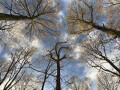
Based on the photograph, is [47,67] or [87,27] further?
[47,67]

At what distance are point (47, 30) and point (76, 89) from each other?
1573 centimetres

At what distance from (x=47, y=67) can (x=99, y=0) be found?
10.2 meters

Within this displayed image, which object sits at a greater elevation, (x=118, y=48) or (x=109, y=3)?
(x=109, y=3)

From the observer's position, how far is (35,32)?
7883 millimetres

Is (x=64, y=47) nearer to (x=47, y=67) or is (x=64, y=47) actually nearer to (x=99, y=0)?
(x=47, y=67)

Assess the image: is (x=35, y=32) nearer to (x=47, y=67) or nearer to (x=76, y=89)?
(x=47, y=67)

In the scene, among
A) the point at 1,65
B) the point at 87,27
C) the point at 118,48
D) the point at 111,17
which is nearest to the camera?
the point at 118,48

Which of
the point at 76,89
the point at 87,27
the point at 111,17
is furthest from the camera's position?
the point at 76,89

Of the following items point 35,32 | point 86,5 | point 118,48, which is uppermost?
point 86,5

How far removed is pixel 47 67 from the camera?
10.1m

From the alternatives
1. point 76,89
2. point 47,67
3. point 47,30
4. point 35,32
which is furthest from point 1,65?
point 76,89

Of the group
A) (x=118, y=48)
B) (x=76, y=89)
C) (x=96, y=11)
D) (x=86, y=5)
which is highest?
(x=86, y=5)

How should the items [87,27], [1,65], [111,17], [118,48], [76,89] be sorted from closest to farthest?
[118,48], [111,17], [87,27], [1,65], [76,89]

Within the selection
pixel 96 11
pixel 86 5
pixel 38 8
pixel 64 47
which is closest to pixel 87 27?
pixel 96 11
